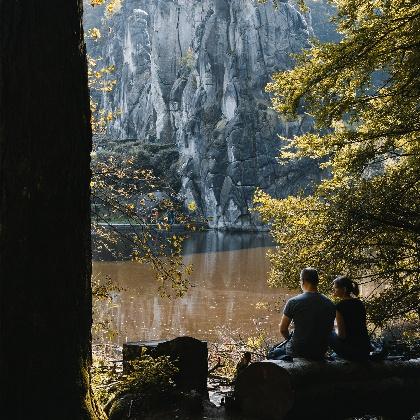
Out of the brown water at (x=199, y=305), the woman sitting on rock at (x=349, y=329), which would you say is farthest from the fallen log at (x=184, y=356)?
the brown water at (x=199, y=305)

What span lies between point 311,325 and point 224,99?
76297 millimetres

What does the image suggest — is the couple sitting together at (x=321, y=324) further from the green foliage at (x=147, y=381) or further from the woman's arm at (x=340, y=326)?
the green foliage at (x=147, y=381)

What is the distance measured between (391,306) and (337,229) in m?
1.35

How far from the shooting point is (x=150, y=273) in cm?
2770

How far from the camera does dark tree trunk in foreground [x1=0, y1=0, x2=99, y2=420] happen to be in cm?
294

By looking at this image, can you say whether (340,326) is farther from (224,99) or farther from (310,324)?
(224,99)

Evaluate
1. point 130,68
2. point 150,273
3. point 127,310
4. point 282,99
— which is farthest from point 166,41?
point 282,99

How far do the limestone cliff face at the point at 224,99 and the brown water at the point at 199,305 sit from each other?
4184cm

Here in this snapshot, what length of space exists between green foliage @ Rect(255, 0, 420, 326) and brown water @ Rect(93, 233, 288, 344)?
9.35ft

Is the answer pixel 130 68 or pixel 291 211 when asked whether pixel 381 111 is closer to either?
pixel 291 211

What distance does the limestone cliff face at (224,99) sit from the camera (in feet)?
244

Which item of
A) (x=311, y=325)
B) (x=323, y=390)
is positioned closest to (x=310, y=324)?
(x=311, y=325)

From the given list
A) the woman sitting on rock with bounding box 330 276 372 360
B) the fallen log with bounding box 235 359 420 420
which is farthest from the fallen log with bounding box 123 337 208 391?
the woman sitting on rock with bounding box 330 276 372 360

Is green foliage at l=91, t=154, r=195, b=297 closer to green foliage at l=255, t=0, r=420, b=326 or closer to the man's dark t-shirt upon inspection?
the man's dark t-shirt
